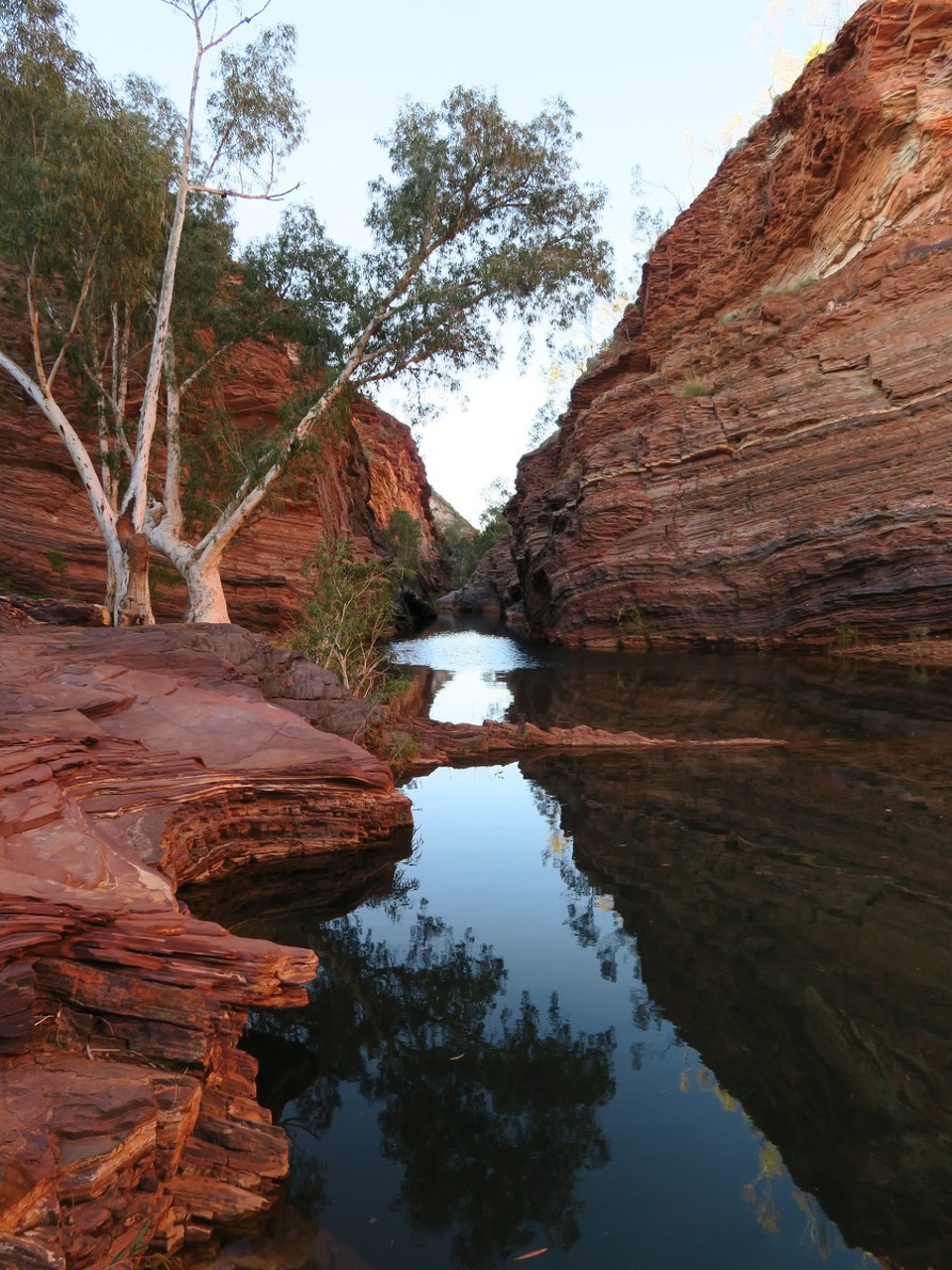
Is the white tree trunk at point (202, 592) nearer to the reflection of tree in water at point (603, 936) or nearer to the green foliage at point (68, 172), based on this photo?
the green foliage at point (68, 172)

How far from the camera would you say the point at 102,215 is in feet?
51.4

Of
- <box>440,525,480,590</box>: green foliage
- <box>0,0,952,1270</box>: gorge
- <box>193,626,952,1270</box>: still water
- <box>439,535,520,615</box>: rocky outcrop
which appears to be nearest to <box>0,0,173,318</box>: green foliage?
<box>0,0,952,1270</box>: gorge

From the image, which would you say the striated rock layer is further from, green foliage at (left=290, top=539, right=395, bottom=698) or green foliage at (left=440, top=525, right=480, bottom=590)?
green foliage at (left=440, top=525, right=480, bottom=590)

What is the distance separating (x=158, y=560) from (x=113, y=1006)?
18700 mm

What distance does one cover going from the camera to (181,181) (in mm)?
16422

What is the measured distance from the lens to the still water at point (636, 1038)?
303 cm

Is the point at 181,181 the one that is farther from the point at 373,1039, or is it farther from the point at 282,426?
the point at 373,1039

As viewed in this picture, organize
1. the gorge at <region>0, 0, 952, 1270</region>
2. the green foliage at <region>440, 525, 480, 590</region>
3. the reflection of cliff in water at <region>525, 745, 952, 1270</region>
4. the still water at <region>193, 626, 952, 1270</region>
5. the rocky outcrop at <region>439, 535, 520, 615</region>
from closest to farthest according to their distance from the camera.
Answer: the gorge at <region>0, 0, 952, 1270</region> → the still water at <region>193, 626, 952, 1270</region> → the reflection of cliff in water at <region>525, 745, 952, 1270</region> → the rocky outcrop at <region>439, 535, 520, 615</region> → the green foliage at <region>440, 525, 480, 590</region>

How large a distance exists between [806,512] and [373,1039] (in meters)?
20.4

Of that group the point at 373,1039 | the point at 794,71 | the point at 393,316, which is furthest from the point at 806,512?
the point at 794,71

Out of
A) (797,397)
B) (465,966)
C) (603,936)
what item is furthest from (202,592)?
(797,397)

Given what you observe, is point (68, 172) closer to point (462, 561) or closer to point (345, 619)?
point (345, 619)

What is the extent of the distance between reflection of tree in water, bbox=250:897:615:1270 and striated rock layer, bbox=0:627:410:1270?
503mm

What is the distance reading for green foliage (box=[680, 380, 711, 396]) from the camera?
26.0m
